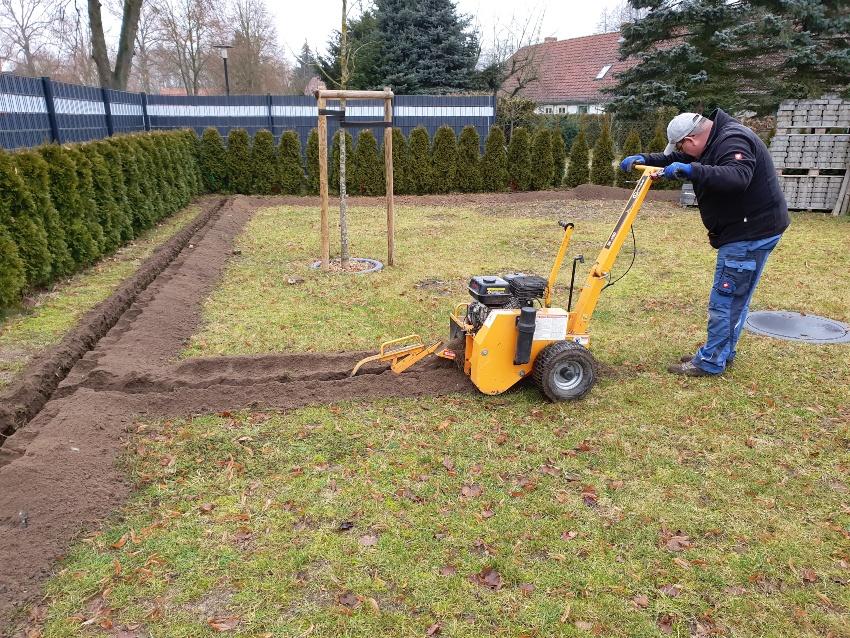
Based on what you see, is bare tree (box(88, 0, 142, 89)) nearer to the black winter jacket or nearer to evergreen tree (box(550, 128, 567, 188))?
evergreen tree (box(550, 128, 567, 188))

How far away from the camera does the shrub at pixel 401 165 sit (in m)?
16.6

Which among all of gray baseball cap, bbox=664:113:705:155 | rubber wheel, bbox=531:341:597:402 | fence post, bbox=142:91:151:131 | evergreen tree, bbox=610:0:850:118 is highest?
evergreen tree, bbox=610:0:850:118

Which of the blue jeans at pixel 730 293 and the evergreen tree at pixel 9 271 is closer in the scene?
the blue jeans at pixel 730 293

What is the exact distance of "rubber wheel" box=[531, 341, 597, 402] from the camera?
442 centimetres

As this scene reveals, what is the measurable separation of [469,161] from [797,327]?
40.1ft

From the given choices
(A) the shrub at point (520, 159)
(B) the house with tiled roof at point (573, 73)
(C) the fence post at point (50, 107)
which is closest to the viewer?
(C) the fence post at point (50, 107)

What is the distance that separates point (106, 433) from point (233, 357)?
5.01 ft

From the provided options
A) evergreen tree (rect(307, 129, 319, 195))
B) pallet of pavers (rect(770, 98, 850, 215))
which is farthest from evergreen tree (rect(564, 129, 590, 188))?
evergreen tree (rect(307, 129, 319, 195))

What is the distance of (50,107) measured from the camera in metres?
10.5

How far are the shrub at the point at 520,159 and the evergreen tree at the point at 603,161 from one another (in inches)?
75.4

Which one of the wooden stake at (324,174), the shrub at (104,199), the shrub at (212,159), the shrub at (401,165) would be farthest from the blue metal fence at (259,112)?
the wooden stake at (324,174)

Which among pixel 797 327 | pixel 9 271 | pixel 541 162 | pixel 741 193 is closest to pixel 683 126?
pixel 741 193

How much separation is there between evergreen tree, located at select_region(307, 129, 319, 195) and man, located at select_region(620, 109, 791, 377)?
1281cm

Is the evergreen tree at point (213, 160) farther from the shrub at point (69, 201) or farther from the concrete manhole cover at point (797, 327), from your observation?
the concrete manhole cover at point (797, 327)
